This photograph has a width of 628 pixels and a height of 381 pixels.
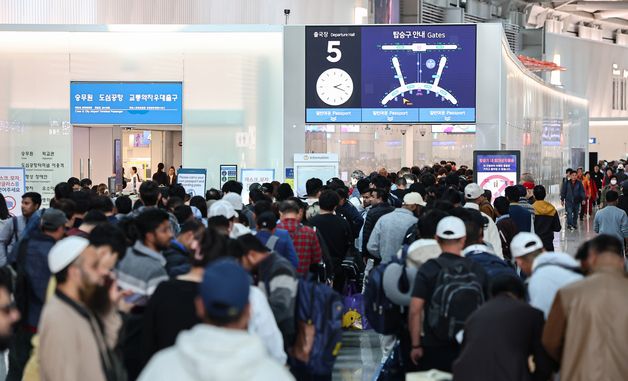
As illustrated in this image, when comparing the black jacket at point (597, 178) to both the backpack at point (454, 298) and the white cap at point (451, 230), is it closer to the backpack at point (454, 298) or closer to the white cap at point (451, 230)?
the white cap at point (451, 230)

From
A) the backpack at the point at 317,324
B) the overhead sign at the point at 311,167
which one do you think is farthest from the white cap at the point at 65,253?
the overhead sign at the point at 311,167

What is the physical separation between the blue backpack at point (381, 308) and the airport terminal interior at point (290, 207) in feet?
0.06

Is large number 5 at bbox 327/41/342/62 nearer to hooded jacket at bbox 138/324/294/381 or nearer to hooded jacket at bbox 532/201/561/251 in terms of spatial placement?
hooded jacket at bbox 532/201/561/251

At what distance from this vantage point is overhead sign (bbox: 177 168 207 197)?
17.2 metres

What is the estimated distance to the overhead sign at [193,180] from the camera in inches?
675

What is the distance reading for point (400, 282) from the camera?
7.42 meters

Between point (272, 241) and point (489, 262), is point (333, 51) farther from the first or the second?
point (489, 262)

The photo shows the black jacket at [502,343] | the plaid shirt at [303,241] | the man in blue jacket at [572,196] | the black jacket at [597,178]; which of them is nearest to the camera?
the black jacket at [502,343]

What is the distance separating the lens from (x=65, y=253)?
4.88m

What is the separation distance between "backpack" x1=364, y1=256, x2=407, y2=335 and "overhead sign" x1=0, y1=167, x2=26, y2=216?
9.10 metres

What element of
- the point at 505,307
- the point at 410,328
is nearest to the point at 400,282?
the point at 410,328

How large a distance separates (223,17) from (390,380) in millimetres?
21959

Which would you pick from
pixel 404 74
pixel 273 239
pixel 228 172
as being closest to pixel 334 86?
pixel 404 74

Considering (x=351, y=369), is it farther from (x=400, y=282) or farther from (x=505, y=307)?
(x=505, y=307)
